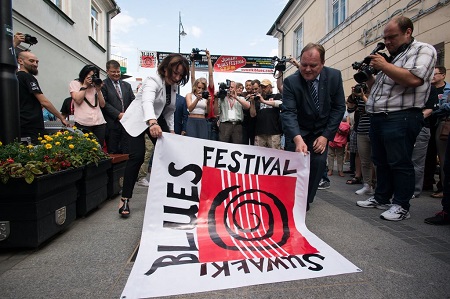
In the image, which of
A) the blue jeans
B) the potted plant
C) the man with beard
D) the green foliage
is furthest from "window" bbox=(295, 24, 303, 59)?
the potted plant

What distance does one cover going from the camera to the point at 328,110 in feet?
9.82

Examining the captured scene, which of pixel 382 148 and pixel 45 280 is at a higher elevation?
pixel 382 148

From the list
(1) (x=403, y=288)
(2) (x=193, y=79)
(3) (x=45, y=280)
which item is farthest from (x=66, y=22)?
(1) (x=403, y=288)

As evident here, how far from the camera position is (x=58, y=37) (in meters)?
9.50

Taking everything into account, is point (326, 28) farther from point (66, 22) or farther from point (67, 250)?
point (67, 250)

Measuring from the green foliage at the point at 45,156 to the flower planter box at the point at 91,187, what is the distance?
0.08 meters

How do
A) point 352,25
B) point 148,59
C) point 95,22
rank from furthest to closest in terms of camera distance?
point 148,59 → point 95,22 → point 352,25

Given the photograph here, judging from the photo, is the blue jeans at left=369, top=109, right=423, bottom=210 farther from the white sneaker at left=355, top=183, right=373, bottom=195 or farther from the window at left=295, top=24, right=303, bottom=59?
the window at left=295, top=24, right=303, bottom=59

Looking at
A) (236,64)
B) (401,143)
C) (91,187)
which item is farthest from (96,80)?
(236,64)

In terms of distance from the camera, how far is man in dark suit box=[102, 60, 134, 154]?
14.0 ft

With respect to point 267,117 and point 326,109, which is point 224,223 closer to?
point 326,109

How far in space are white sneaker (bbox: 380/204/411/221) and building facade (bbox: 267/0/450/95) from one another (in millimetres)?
4829

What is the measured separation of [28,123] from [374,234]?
3.56 m

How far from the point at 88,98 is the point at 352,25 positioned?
373 inches
